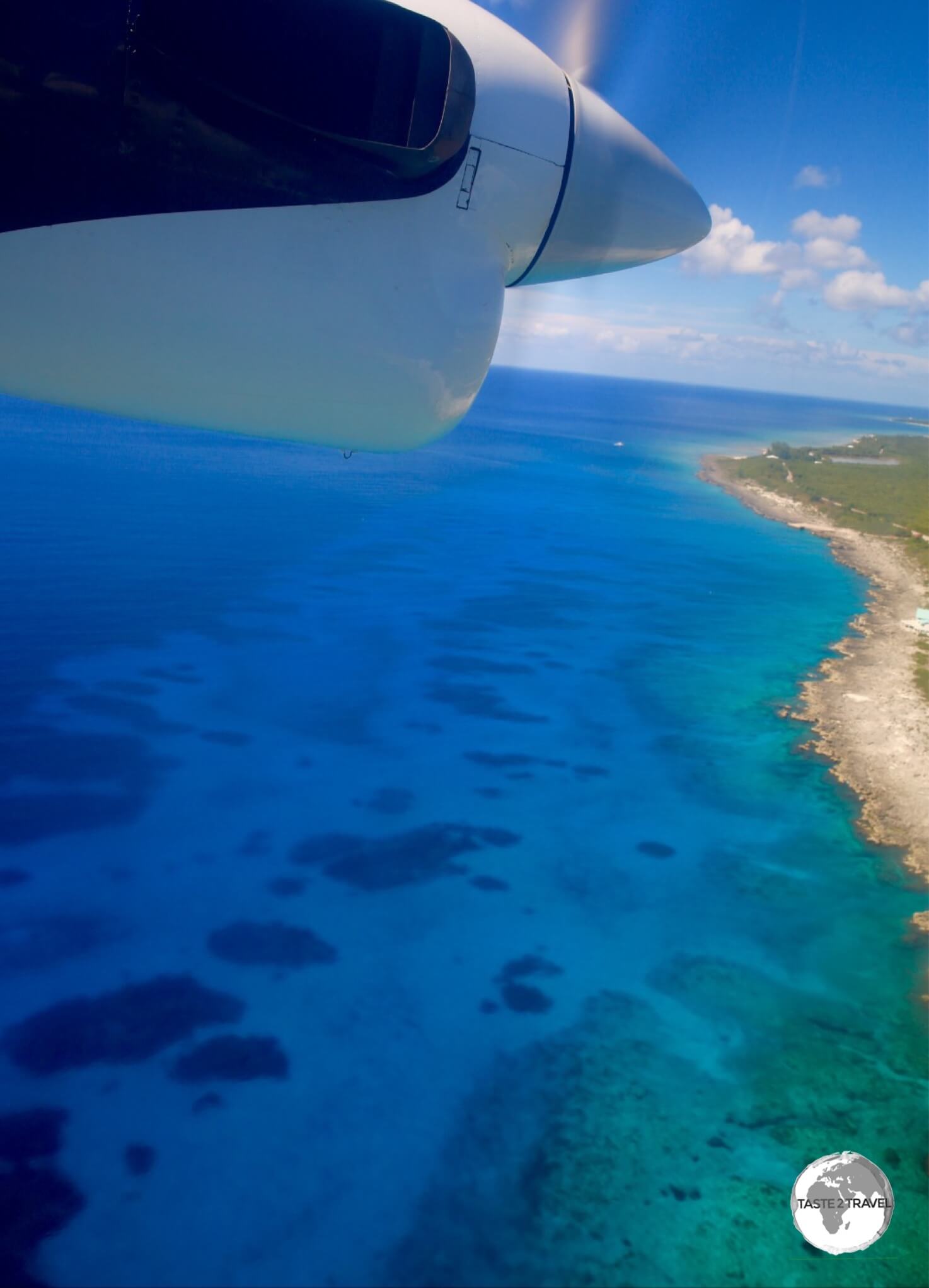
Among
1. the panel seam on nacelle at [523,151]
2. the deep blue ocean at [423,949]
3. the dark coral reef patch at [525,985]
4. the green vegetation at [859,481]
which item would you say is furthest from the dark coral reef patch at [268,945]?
the green vegetation at [859,481]

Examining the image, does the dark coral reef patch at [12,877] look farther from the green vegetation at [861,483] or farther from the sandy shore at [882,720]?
the green vegetation at [861,483]

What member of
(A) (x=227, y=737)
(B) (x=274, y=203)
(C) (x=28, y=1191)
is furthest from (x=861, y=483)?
(B) (x=274, y=203)

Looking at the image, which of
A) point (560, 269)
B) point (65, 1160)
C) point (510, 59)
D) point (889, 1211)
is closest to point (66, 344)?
point (510, 59)

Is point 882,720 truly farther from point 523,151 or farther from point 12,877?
point 523,151

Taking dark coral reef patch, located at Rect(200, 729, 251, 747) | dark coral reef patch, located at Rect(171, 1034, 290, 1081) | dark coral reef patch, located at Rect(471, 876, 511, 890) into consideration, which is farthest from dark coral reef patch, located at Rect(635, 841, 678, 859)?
dark coral reef patch, located at Rect(200, 729, 251, 747)

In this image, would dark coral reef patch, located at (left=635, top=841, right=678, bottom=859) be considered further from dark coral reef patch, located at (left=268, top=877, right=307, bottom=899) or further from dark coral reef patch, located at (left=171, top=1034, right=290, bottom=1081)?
dark coral reef patch, located at (left=171, top=1034, right=290, bottom=1081)

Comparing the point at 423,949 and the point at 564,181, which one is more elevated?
the point at 564,181
